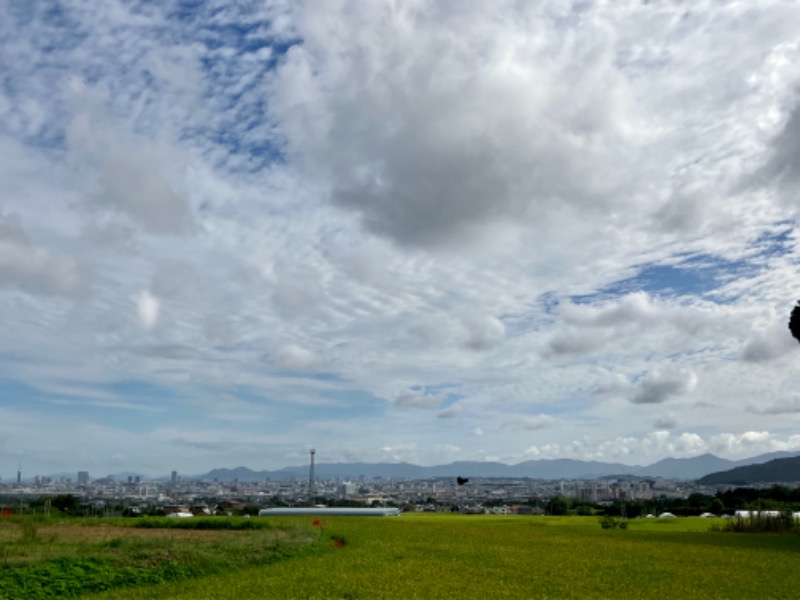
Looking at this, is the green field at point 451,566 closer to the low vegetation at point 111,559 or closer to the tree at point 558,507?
the low vegetation at point 111,559

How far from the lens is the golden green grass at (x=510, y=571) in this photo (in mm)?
16453

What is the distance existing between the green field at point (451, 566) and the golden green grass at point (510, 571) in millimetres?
35

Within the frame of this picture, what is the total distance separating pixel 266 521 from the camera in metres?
36.7

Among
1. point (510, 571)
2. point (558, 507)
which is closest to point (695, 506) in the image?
point (558, 507)

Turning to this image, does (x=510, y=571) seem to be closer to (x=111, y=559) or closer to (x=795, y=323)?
(x=111, y=559)

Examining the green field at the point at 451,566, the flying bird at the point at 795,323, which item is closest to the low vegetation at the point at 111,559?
the green field at the point at 451,566

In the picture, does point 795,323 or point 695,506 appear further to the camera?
point 695,506

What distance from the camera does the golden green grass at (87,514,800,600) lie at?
16453 mm

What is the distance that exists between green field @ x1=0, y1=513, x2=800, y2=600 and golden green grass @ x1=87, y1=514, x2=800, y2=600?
35 millimetres

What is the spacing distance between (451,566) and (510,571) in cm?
186

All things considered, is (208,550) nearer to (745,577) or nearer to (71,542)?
(71,542)

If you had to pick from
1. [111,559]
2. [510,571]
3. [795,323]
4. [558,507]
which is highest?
[795,323]

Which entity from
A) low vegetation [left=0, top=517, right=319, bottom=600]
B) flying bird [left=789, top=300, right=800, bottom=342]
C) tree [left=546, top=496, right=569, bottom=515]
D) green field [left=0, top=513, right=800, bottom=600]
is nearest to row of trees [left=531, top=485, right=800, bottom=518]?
tree [left=546, top=496, right=569, bottom=515]

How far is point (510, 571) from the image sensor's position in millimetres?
20094
